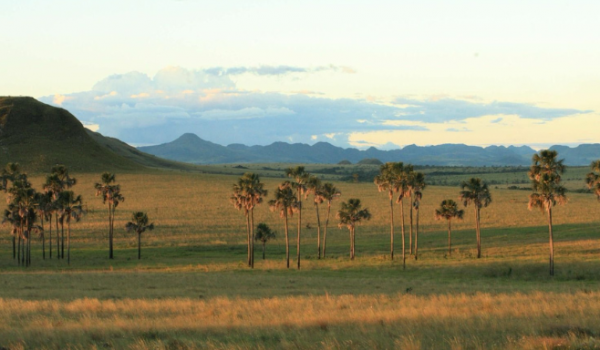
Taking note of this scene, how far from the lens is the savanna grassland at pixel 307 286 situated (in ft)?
46.2

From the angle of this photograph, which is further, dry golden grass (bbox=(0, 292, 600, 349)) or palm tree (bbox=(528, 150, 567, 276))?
palm tree (bbox=(528, 150, 567, 276))

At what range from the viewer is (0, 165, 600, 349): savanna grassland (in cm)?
1409

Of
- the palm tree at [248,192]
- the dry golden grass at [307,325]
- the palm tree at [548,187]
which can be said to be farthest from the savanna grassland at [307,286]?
the palm tree at [248,192]

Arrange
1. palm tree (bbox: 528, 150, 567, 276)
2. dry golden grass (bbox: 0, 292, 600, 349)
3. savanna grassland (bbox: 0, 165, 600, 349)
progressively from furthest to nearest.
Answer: palm tree (bbox: 528, 150, 567, 276) < savanna grassland (bbox: 0, 165, 600, 349) < dry golden grass (bbox: 0, 292, 600, 349)

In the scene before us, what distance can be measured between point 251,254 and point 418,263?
1812 cm

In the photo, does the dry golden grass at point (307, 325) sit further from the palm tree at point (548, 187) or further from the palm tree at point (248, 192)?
the palm tree at point (248, 192)

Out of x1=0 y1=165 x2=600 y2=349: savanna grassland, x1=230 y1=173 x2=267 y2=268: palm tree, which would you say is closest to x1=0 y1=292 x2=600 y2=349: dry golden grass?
x1=0 y1=165 x2=600 y2=349: savanna grassland

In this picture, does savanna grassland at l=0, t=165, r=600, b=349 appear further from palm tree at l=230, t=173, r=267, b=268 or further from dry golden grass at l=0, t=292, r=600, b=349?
palm tree at l=230, t=173, r=267, b=268

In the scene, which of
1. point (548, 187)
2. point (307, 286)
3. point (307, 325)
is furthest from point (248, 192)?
point (307, 325)

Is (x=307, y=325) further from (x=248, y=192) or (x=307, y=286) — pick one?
(x=248, y=192)

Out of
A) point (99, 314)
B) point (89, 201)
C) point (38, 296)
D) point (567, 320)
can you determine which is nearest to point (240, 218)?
point (89, 201)

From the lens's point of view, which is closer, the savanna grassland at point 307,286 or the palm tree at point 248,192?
the savanna grassland at point 307,286

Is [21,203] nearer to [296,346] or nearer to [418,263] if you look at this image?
[418,263]

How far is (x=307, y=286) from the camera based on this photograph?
121ft
